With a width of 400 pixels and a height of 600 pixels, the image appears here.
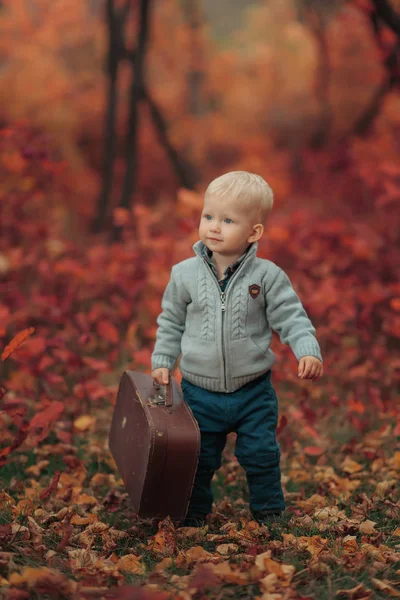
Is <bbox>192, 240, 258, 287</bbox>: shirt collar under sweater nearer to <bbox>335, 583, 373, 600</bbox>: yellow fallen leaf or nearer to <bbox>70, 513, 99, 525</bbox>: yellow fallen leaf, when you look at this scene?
<bbox>70, 513, 99, 525</bbox>: yellow fallen leaf

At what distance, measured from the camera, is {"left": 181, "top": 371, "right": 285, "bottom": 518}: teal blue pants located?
133 inches

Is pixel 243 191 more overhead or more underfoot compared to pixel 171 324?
more overhead

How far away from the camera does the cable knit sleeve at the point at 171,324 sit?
11.2 feet

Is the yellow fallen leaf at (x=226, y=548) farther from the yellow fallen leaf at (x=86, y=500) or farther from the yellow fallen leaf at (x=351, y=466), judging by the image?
the yellow fallen leaf at (x=351, y=466)

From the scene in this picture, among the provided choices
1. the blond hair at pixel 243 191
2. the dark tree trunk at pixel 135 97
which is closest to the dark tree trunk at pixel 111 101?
the dark tree trunk at pixel 135 97

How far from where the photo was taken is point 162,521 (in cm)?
341

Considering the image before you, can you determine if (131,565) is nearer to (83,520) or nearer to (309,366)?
(83,520)

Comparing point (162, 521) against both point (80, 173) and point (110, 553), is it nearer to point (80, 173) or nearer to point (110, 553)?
point (110, 553)

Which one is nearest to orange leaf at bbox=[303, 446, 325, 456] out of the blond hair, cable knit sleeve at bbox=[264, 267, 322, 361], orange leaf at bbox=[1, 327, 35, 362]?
cable knit sleeve at bbox=[264, 267, 322, 361]

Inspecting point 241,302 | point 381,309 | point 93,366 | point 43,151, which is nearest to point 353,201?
point 381,309

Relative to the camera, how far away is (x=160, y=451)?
10.4ft

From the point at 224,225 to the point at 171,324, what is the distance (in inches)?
20.3

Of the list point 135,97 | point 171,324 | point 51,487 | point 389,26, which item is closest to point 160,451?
point 171,324

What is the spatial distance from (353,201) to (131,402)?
22.8 ft
